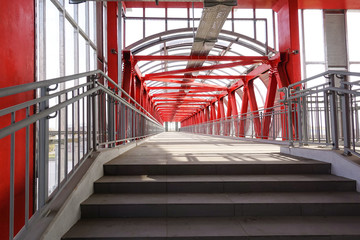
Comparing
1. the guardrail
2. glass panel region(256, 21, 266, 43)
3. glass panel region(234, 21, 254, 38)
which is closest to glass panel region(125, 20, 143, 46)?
glass panel region(234, 21, 254, 38)

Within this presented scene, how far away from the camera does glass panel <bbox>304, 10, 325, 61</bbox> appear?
13852 mm

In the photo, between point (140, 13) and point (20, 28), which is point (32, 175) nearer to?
point (20, 28)

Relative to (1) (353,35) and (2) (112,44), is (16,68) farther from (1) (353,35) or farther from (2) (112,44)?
(1) (353,35)

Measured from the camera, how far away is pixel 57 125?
409cm

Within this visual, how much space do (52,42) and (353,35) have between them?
15.7 meters

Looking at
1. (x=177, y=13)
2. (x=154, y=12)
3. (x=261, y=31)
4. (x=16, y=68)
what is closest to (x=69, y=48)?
(x=16, y=68)

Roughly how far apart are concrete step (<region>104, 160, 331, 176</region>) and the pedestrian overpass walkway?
1 cm

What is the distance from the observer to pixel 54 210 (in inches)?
83.7

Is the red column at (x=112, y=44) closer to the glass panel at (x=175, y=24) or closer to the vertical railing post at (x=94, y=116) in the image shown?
the glass panel at (x=175, y=24)

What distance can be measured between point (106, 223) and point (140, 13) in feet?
39.2

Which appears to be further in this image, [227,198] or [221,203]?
[227,198]

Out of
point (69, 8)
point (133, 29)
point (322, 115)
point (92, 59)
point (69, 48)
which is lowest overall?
point (322, 115)

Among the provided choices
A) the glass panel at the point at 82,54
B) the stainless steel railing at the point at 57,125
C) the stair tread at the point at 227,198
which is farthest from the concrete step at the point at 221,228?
the glass panel at the point at 82,54

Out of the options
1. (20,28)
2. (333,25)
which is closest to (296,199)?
(20,28)
